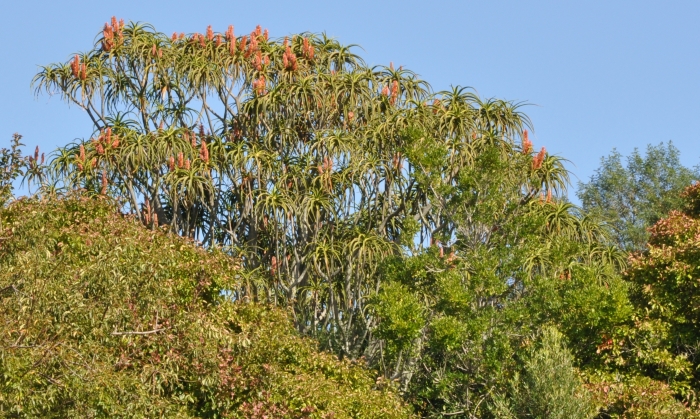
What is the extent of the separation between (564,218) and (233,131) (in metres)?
7.56

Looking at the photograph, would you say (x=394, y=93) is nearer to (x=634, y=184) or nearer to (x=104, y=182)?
(x=104, y=182)

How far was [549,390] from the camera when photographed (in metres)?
18.8

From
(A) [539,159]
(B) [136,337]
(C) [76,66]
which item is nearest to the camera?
(B) [136,337]

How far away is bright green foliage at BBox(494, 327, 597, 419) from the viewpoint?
18.7 meters

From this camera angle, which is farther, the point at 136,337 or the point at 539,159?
the point at 539,159

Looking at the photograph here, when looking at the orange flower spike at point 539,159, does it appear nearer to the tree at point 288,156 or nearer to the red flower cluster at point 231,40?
the tree at point 288,156

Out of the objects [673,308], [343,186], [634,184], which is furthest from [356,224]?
[634,184]

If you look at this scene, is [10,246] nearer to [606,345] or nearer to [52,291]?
[52,291]

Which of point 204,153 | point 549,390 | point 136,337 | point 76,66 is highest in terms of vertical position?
point 76,66

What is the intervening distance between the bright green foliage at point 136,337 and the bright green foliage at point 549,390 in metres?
1.92

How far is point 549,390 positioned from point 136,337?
6809mm

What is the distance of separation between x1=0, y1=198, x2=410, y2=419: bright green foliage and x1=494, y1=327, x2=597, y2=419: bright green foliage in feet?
6.30

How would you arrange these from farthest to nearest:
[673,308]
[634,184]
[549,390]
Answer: [634,184] < [673,308] < [549,390]

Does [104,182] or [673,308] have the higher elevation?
[104,182]
